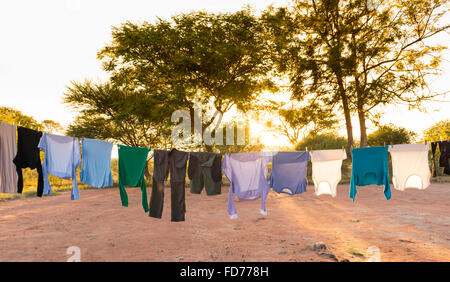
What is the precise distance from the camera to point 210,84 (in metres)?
18.9

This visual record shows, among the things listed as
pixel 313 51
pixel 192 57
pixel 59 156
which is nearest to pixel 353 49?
pixel 313 51

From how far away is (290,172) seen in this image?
28.7 feet

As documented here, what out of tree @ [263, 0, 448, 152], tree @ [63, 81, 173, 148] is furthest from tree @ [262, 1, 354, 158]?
tree @ [63, 81, 173, 148]

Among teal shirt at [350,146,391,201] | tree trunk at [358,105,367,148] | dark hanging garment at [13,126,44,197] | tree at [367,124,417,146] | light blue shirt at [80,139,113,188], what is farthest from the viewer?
tree at [367,124,417,146]

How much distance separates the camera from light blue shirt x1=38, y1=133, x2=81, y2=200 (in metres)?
7.30

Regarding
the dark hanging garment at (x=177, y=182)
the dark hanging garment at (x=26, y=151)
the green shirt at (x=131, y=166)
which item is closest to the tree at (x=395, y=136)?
the dark hanging garment at (x=177, y=182)

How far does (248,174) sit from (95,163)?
4.57 m

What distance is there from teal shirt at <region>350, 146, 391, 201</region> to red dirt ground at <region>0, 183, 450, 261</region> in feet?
4.37

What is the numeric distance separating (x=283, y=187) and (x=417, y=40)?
18099 mm

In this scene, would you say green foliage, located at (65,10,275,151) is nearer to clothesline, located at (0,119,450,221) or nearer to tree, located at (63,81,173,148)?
tree, located at (63,81,173,148)

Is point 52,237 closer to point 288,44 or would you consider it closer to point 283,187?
point 283,187

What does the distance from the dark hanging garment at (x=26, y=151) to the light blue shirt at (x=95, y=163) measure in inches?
42.9
